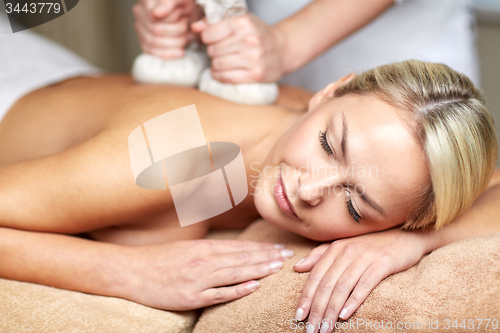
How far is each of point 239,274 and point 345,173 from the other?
0.35 metres

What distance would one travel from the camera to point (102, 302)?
3.10 feet

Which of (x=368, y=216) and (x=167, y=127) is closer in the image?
(x=368, y=216)

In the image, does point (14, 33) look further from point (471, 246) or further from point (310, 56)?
point (471, 246)

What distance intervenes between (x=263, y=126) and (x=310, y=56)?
0.38 metres

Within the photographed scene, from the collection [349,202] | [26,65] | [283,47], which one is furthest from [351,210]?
[26,65]

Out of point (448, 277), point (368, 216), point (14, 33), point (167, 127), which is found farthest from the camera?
point (14, 33)

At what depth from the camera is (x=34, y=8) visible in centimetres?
145

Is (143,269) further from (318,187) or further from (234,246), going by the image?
(318,187)

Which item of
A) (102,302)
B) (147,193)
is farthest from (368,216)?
(102,302)

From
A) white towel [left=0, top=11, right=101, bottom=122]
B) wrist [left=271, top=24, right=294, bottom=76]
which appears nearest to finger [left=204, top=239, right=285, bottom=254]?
wrist [left=271, top=24, right=294, bottom=76]

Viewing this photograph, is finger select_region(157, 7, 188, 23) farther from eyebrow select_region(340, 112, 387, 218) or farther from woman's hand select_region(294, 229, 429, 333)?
woman's hand select_region(294, 229, 429, 333)

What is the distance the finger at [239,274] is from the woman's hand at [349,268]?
0.07 m

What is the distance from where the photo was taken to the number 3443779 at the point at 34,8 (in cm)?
136

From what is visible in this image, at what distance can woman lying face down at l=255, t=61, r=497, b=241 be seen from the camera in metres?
0.87
